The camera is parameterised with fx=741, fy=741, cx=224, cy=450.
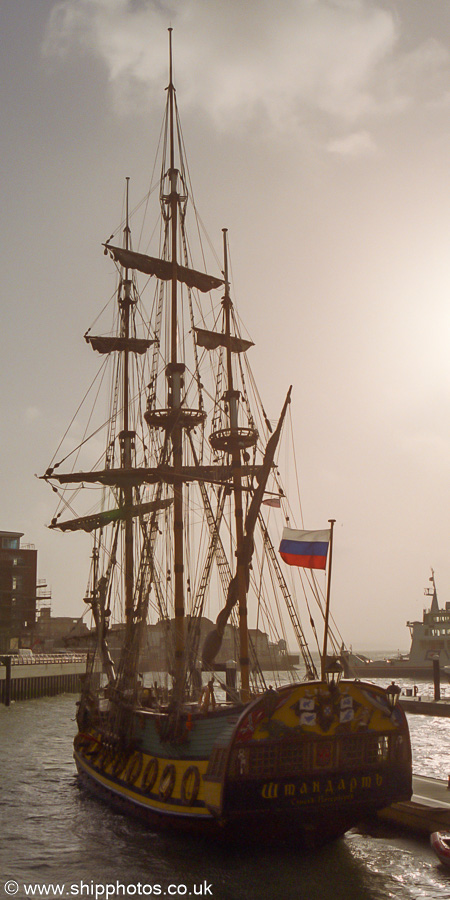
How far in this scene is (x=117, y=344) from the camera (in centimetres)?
4972

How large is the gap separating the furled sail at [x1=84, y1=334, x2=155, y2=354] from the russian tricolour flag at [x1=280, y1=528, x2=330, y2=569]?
2790cm

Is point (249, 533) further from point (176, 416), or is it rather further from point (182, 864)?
point (182, 864)

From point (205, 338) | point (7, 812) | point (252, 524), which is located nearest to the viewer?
point (7, 812)

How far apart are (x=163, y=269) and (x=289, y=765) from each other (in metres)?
23.8

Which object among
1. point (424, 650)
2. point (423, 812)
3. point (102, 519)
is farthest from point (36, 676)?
point (423, 812)

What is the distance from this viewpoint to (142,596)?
3094 centimetres

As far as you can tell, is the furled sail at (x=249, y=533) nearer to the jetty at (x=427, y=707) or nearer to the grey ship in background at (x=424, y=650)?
the jetty at (x=427, y=707)

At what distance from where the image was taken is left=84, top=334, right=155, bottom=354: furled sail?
160ft

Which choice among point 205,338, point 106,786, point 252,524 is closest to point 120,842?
point 106,786

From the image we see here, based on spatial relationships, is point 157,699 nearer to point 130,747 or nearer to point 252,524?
point 130,747

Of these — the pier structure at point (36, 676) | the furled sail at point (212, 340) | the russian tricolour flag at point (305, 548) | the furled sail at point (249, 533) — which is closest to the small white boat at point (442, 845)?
the russian tricolour flag at point (305, 548)

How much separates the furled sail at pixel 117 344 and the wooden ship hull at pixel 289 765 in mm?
31936

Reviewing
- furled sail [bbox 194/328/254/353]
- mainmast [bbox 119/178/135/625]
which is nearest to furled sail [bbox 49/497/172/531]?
mainmast [bbox 119/178/135/625]

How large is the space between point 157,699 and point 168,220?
823 inches
